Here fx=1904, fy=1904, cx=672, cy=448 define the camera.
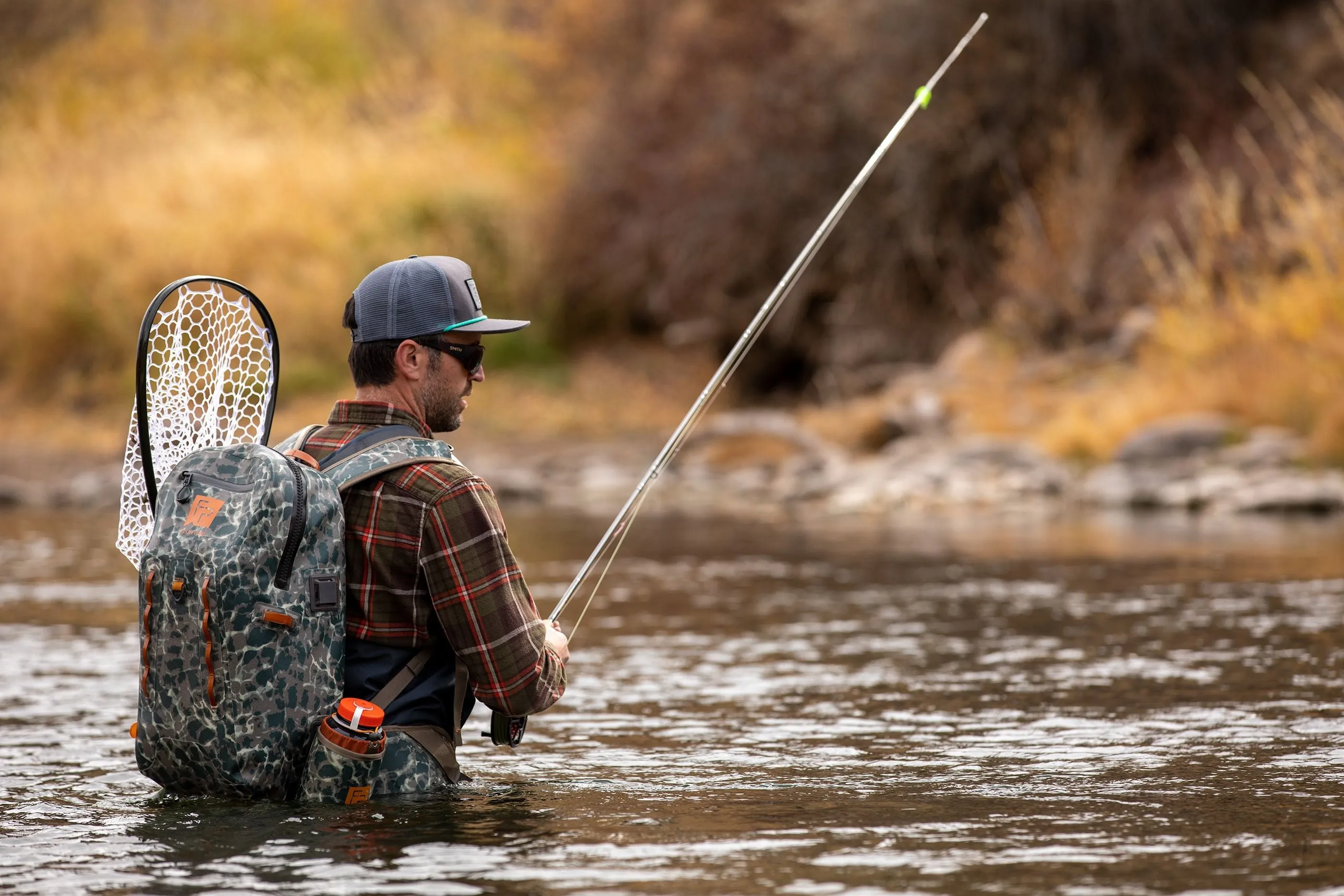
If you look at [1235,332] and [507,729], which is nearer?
[507,729]

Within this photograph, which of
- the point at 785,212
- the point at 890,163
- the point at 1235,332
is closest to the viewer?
the point at 1235,332

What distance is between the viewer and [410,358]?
4148mm

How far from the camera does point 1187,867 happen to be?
3777mm

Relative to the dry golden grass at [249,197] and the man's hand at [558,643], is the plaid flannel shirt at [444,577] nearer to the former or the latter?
the man's hand at [558,643]

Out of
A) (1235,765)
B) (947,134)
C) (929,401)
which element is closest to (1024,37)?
(947,134)

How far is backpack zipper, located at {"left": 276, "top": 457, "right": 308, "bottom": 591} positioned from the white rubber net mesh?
0.65m

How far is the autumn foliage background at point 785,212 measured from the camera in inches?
637

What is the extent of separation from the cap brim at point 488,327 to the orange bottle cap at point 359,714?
82cm

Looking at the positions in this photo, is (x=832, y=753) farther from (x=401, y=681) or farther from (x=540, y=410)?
(x=540, y=410)

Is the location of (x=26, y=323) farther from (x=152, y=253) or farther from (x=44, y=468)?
(x=44, y=468)

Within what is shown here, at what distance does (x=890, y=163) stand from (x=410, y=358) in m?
16.2

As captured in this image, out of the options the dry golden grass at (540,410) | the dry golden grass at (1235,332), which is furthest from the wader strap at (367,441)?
the dry golden grass at (540,410)

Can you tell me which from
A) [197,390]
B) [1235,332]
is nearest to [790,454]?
[1235,332]

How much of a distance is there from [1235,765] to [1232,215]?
1050cm
